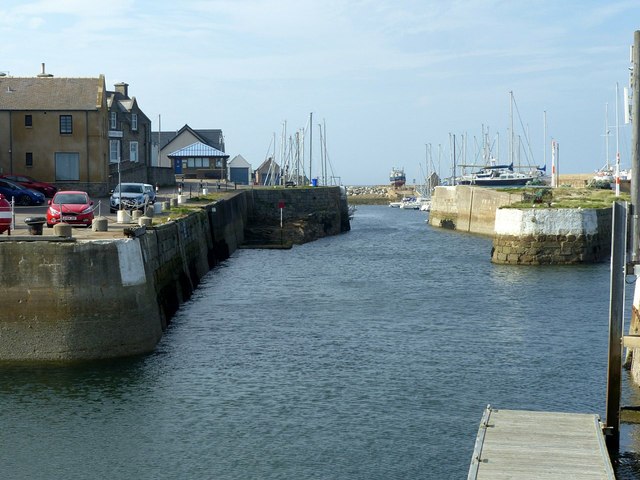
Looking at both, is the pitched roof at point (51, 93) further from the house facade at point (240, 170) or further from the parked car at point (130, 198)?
the house facade at point (240, 170)

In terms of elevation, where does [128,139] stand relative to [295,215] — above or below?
above

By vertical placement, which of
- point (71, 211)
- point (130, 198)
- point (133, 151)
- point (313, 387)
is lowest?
point (313, 387)

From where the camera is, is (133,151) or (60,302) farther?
(133,151)

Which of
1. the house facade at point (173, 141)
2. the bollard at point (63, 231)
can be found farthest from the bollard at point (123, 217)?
the house facade at point (173, 141)

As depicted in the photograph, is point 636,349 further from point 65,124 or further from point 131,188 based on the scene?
point 65,124

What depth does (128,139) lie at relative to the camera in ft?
274

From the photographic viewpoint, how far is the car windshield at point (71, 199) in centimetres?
4225

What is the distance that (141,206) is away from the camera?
52.4 m

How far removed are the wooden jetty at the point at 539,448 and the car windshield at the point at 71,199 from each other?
25872 millimetres

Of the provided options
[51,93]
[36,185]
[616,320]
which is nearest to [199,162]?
[51,93]

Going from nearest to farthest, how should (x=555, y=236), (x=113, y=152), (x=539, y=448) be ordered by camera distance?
(x=539, y=448), (x=555, y=236), (x=113, y=152)

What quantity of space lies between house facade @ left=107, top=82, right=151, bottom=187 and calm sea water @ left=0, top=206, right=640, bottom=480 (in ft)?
103

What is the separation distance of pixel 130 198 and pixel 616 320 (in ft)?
124

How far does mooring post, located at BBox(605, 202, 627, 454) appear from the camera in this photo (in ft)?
68.1
